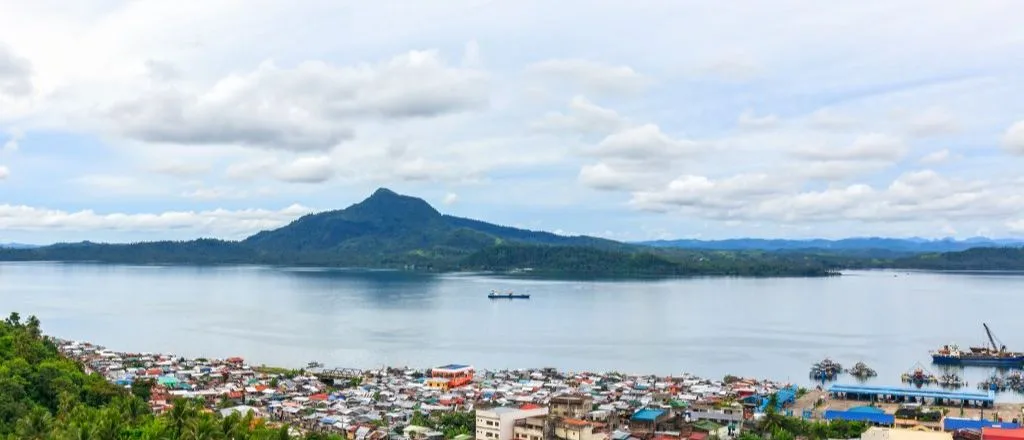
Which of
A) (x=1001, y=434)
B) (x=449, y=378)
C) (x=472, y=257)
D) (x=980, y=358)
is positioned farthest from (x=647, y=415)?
(x=472, y=257)

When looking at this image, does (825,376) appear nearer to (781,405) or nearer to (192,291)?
(781,405)

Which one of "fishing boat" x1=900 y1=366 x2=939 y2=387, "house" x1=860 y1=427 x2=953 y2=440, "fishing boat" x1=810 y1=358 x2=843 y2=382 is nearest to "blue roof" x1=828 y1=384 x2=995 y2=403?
"fishing boat" x1=900 y1=366 x2=939 y2=387

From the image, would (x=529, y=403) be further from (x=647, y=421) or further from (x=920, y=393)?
(x=920, y=393)

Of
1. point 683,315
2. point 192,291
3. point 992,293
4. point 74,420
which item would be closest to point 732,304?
point 683,315

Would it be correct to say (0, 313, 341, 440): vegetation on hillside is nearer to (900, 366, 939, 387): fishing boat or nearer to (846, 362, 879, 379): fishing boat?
(846, 362, 879, 379): fishing boat

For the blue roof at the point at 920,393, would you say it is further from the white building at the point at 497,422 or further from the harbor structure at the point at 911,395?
the white building at the point at 497,422
